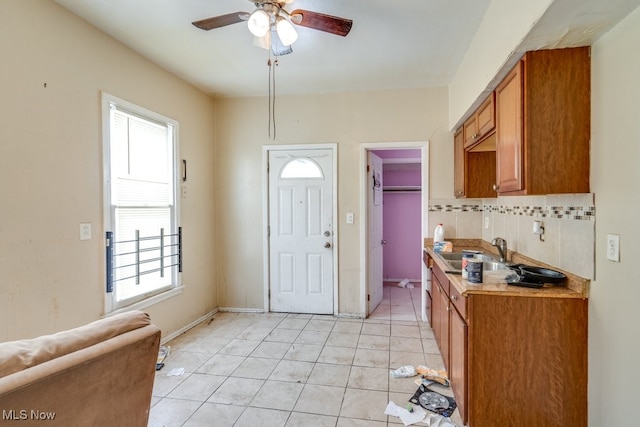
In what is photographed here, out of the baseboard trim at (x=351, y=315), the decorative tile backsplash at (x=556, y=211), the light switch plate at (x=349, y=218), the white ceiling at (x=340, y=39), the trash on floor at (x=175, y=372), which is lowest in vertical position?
the trash on floor at (x=175, y=372)

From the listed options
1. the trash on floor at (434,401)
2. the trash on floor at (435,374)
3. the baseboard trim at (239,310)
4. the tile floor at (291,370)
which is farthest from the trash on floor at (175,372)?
the trash on floor at (435,374)

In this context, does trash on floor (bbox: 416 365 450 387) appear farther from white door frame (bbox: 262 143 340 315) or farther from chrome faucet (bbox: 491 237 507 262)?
white door frame (bbox: 262 143 340 315)

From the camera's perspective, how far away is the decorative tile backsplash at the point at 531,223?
173 centimetres

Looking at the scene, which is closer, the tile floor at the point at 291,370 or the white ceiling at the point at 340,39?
the white ceiling at the point at 340,39

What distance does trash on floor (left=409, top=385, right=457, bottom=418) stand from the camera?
2.09 m

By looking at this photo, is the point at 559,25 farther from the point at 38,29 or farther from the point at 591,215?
the point at 38,29

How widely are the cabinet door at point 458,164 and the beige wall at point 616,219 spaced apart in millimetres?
1590

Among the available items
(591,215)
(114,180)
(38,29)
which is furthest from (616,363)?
(38,29)

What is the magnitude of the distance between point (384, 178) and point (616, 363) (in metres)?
4.26

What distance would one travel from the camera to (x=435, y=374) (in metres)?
2.51

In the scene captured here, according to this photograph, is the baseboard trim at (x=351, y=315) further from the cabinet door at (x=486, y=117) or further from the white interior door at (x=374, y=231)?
the cabinet door at (x=486, y=117)

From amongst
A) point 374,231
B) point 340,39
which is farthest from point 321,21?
point 374,231

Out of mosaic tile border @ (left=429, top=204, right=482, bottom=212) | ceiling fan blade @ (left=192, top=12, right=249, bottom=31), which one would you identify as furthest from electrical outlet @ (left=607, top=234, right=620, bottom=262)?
ceiling fan blade @ (left=192, top=12, right=249, bottom=31)

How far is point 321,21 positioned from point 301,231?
7.96ft
